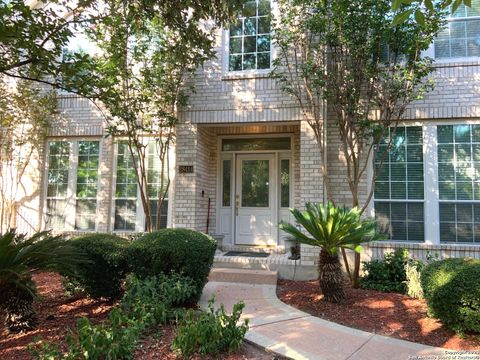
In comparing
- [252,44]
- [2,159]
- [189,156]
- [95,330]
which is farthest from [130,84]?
[95,330]

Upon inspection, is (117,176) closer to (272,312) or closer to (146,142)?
(146,142)

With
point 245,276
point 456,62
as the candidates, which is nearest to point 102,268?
point 245,276

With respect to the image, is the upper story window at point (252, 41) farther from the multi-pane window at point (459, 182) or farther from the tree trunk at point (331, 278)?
the tree trunk at point (331, 278)

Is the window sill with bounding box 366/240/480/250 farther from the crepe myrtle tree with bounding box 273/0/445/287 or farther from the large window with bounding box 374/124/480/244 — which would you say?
the crepe myrtle tree with bounding box 273/0/445/287

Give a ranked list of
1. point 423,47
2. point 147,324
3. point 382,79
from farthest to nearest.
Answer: point 382,79 → point 423,47 → point 147,324

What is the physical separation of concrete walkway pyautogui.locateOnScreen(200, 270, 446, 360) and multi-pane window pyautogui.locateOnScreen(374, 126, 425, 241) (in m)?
2.90

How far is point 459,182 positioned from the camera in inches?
255

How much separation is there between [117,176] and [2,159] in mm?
2844

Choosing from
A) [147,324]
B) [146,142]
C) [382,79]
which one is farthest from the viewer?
[146,142]

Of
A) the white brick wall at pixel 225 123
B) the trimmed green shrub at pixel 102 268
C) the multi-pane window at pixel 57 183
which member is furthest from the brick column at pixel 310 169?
the multi-pane window at pixel 57 183

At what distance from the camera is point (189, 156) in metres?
7.56

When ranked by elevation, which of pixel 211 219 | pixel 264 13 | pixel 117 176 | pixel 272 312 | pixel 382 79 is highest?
pixel 264 13

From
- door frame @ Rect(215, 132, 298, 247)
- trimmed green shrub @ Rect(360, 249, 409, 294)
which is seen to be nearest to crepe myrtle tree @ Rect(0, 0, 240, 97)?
door frame @ Rect(215, 132, 298, 247)

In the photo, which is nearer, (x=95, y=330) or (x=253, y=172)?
(x=95, y=330)
